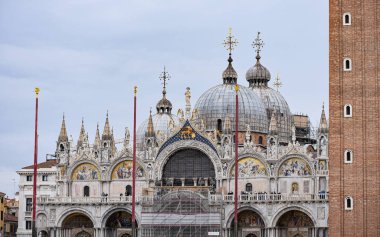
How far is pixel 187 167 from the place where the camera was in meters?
95.9

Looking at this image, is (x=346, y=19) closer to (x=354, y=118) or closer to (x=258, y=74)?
(x=354, y=118)

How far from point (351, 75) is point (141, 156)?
2935 cm

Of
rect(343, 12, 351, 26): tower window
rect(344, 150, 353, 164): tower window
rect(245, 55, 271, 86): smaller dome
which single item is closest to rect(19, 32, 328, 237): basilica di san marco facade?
rect(245, 55, 271, 86): smaller dome

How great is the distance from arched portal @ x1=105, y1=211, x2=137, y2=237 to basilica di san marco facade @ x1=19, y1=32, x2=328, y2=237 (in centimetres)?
9

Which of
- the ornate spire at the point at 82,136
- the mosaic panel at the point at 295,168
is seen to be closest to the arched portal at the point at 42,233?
the ornate spire at the point at 82,136

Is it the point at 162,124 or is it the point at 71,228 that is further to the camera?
the point at 162,124

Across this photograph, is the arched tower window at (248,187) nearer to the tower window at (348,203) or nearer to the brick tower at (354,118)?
the brick tower at (354,118)

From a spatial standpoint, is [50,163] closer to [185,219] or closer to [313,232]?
[185,219]

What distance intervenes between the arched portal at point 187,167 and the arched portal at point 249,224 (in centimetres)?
528

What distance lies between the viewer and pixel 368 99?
72.9m

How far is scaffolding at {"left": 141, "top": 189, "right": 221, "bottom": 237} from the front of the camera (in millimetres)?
90625

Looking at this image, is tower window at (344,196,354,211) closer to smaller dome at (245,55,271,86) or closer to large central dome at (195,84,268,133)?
large central dome at (195,84,268,133)

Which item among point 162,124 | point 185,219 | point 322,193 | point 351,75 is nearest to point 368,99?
point 351,75

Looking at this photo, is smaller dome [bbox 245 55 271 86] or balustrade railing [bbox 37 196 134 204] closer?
balustrade railing [bbox 37 196 134 204]
